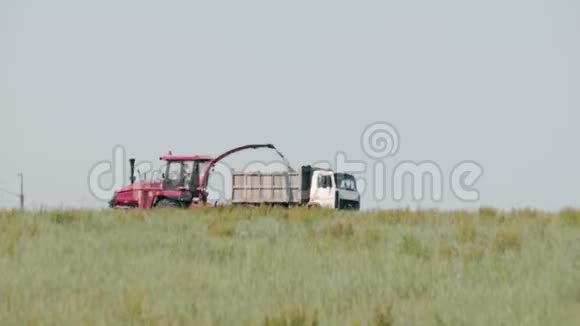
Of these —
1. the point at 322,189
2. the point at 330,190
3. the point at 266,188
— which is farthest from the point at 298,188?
the point at 330,190

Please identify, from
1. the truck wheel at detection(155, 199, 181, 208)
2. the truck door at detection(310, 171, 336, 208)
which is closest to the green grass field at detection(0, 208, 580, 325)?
the truck wheel at detection(155, 199, 181, 208)

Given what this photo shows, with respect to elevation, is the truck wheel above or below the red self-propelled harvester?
below

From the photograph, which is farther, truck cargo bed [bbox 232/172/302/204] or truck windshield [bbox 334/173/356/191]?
truck cargo bed [bbox 232/172/302/204]

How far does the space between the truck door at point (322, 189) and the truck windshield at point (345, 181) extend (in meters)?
0.24

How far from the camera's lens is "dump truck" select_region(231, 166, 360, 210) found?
31.2 metres

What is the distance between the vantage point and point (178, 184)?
3127 cm

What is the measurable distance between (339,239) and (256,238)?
1.41m

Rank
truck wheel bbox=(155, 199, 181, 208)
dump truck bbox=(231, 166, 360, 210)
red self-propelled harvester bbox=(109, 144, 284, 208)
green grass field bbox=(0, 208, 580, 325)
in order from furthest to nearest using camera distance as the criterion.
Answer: dump truck bbox=(231, 166, 360, 210) → red self-propelled harvester bbox=(109, 144, 284, 208) → truck wheel bbox=(155, 199, 181, 208) → green grass field bbox=(0, 208, 580, 325)

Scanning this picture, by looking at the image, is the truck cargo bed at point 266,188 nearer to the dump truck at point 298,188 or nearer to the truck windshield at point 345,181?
the dump truck at point 298,188

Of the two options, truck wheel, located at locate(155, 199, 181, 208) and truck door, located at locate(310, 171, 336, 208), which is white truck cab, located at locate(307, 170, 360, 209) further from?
truck wheel, located at locate(155, 199, 181, 208)

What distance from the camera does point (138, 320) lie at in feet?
24.6

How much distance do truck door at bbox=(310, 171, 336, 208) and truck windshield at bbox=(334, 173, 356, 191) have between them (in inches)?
9.4

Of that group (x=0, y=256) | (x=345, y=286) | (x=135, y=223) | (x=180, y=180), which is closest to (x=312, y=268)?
(x=345, y=286)

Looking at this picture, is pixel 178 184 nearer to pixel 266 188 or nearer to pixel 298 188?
pixel 266 188
